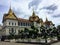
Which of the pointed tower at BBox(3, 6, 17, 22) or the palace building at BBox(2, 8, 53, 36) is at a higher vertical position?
the pointed tower at BBox(3, 6, 17, 22)

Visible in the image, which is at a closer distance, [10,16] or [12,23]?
[10,16]

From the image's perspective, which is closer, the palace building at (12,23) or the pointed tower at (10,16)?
the palace building at (12,23)

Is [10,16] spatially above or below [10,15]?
below

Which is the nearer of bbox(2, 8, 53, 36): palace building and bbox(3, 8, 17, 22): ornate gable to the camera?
bbox(2, 8, 53, 36): palace building

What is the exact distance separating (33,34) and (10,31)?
60.5 ft

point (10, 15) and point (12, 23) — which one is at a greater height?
point (10, 15)

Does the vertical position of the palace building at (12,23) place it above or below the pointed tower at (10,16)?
below

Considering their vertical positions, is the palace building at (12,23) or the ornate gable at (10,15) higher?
the ornate gable at (10,15)

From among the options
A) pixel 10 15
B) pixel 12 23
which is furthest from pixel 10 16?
pixel 12 23

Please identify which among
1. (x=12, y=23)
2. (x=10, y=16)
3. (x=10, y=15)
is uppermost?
(x=10, y=15)

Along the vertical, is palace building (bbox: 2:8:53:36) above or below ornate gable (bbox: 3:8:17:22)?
below

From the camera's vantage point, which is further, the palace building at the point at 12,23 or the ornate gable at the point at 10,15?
the ornate gable at the point at 10,15

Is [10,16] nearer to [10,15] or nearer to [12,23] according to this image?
[10,15]

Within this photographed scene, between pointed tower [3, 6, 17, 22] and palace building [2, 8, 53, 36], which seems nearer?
palace building [2, 8, 53, 36]
